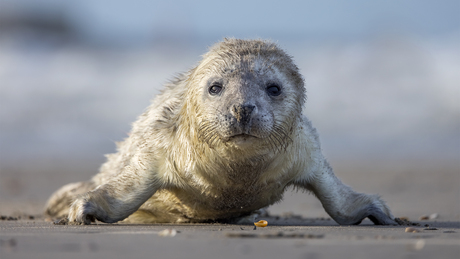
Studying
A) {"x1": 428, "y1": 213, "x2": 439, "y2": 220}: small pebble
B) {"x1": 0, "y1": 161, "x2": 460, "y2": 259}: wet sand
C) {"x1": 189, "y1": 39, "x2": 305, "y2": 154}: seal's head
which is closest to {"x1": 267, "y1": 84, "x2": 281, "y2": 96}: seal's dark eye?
{"x1": 189, "y1": 39, "x2": 305, "y2": 154}: seal's head

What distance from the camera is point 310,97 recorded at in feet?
95.4

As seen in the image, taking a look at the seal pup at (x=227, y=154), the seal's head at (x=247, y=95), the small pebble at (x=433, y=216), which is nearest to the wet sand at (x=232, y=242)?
the small pebble at (x=433, y=216)

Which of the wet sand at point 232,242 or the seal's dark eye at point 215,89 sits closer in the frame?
the wet sand at point 232,242

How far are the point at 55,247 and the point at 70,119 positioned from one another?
23.6 m

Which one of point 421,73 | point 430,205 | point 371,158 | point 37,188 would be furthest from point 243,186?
point 421,73

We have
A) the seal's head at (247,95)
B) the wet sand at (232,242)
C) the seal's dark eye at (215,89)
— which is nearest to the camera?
the wet sand at (232,242)

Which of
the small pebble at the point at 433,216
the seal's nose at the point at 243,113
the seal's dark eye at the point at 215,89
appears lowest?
the small pebble at the point at 433,216

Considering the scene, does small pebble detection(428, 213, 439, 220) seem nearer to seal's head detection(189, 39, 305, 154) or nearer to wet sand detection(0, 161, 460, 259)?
wet sand detection(0, 161, 460, 259)

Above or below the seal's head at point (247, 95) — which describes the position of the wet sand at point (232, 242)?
below

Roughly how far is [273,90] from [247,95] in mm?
479

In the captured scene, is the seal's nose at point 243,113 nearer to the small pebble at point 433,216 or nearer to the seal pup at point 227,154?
the seal pup at point 227,154

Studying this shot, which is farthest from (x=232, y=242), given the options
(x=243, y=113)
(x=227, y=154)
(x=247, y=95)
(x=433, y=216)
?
(x=433, y=216)

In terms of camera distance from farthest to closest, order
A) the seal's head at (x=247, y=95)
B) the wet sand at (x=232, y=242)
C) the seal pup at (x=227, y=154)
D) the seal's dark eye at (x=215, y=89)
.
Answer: the seal's dark eye at (x=215, y=89) < the seal pup at (x=227, y=154) < the seal's head at (x=247, y=95) < the wet sand at (x=232, y=242)

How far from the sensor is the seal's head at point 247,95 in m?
5.61
